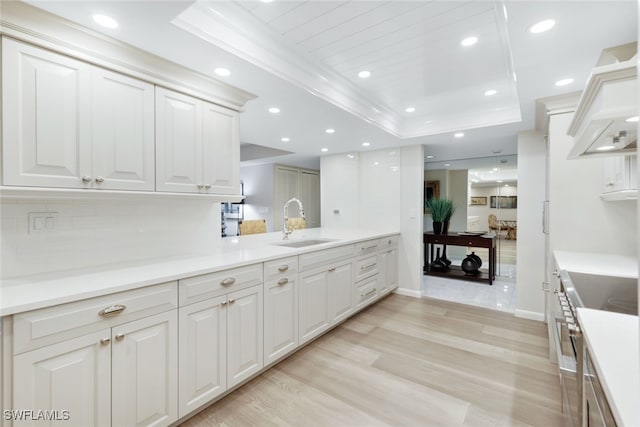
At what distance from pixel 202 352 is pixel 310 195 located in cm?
541

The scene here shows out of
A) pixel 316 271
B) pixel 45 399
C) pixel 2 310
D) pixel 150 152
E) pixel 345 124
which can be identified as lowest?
pixel 45 399

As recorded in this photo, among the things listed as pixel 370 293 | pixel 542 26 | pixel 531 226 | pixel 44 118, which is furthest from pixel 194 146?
pixel 531 226

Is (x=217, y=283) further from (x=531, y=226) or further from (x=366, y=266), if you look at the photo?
(x=531, y=226)

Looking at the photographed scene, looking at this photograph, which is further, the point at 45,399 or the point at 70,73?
the point at 70,73

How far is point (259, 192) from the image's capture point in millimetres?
6285

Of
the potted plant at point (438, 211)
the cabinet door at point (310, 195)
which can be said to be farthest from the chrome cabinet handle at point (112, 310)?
the cabinet door at point (310, 195)

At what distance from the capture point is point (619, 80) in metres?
0.96

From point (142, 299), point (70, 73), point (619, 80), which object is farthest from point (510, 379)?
point (70, 73)

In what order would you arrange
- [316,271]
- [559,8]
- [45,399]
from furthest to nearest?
[316,271], [559,8], [45,399]

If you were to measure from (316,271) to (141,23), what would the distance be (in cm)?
209

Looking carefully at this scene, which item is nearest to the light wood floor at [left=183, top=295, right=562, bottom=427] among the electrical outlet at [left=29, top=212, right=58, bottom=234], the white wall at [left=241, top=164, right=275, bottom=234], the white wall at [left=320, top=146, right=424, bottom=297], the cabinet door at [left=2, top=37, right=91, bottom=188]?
the white wall at [left=320, top=146, right=424, bottom=297]

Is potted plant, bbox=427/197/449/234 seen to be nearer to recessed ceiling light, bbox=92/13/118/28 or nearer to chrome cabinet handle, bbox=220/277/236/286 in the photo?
chrome cabinet handle, bbox=220/277/236/286

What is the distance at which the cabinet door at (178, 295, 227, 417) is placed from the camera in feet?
5.26

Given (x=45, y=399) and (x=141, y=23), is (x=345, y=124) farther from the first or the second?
(x=45, y=399)
